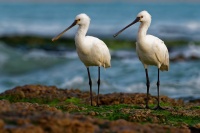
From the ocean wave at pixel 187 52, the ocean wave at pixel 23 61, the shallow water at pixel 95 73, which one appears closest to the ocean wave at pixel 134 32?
the ocean wave at pixel 187 52

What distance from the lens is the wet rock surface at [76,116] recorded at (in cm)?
743

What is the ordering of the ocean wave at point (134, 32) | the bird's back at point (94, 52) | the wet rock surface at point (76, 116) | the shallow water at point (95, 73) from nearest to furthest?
the wet rock surface at point (76, 116)
the bird's back at point (94, 52)
the shallow water at point (95, 73)
the ocean wave at point (134, 32)

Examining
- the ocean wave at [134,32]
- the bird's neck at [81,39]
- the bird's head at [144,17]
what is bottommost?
the bird's neck at [81,39]

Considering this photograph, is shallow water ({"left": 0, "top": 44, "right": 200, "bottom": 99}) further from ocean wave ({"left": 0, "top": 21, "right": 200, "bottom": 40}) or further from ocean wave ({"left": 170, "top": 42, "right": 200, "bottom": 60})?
ocean wave ({"left": 0, "top": 21, "right": 200, "bottom": 40})

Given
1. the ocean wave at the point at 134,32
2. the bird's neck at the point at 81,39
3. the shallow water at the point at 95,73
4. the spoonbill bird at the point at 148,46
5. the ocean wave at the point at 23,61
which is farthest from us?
the ocean wave at the point at 134,32

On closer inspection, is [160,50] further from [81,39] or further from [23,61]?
[23,61]

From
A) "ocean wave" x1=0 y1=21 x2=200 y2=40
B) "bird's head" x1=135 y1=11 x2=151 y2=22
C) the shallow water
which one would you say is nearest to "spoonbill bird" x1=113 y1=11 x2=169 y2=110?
"bird's head" x1=135 y1=11 x2=151 y2=22

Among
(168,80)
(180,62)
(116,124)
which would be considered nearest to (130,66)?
(180,62)

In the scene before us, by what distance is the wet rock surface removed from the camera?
24.4 ft

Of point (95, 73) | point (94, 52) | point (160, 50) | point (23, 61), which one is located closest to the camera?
point (160, 50)

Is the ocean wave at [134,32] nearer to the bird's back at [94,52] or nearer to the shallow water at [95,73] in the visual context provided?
the shallow water at [95,73]

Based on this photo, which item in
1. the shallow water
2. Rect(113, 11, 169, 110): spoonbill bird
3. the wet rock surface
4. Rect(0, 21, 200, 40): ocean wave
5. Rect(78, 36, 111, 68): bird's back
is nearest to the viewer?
the wet rock surface

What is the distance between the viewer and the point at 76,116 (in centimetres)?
802

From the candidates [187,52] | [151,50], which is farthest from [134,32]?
[151,50]
